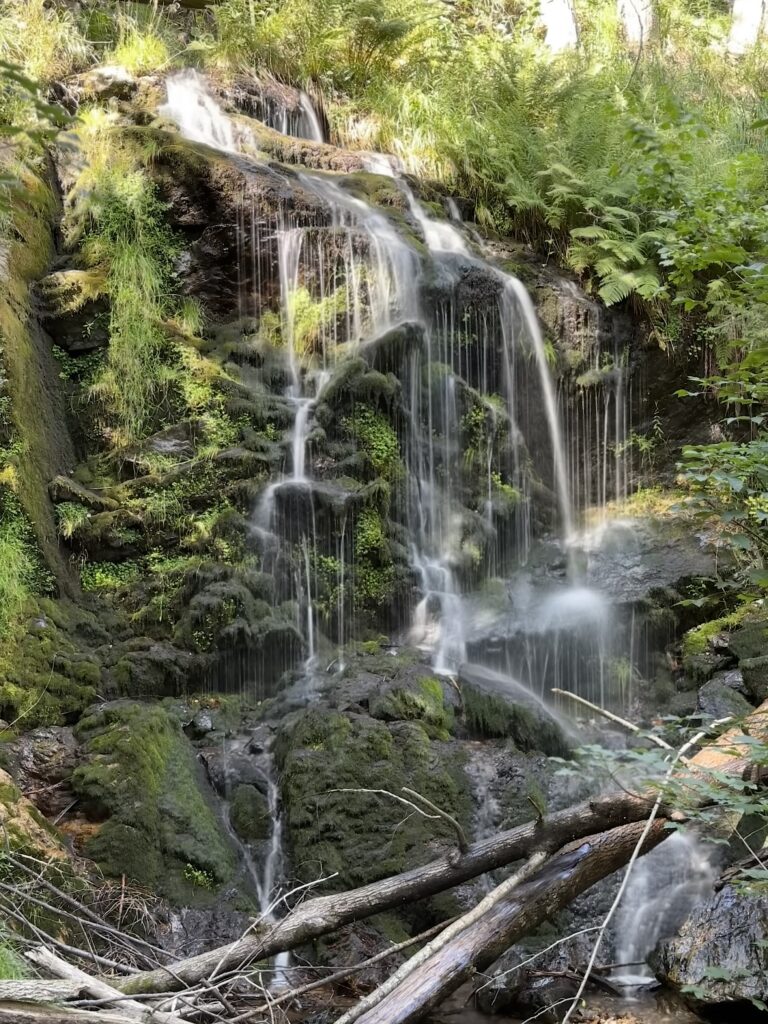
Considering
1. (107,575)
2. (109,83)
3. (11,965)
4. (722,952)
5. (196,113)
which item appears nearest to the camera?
(11,965)

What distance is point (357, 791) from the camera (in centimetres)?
513

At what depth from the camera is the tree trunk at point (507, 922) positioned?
3.38 m

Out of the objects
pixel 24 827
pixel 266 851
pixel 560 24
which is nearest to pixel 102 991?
pixel 24 827

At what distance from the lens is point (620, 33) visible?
1634 centimetres

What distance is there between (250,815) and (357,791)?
854 mm

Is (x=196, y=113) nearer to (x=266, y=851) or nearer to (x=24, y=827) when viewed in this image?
(x=266, y=851)

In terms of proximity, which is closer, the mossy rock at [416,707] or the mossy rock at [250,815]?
the mossy rock at [250,815]

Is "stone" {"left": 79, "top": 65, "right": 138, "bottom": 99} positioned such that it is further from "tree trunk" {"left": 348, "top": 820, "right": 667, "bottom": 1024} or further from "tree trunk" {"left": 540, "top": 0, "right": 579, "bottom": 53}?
"tree trunk" {"left": 348, "top": 820, "right": 667, "bottom": 1024}

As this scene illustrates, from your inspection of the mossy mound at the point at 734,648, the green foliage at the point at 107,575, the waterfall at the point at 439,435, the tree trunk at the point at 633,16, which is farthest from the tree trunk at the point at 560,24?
the green foliage at the point at 107,575

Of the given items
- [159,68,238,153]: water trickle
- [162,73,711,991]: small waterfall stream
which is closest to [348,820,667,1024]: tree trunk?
[162,73,711,991]: small waterfall stream

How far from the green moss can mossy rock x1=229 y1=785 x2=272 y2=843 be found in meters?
1.67

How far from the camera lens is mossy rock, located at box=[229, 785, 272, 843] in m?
5.48

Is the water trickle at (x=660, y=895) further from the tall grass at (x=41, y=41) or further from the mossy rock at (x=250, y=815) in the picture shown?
the tall grass at (x=41, y=41)

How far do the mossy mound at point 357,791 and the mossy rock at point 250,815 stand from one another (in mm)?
157
